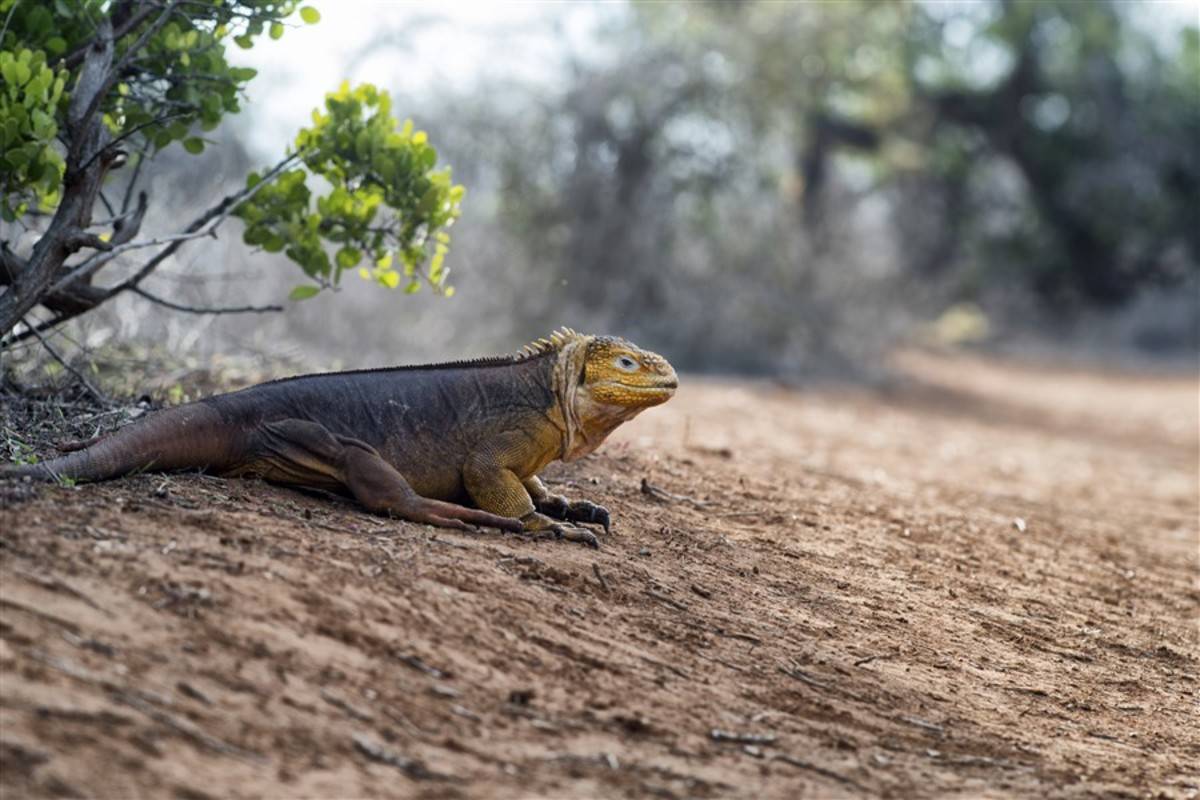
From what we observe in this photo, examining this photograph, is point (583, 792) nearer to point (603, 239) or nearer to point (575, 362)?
point (575, 362)

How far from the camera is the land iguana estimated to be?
529cm

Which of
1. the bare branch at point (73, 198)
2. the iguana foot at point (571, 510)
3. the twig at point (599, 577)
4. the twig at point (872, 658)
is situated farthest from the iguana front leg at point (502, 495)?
the bare branch at point (73, 198)

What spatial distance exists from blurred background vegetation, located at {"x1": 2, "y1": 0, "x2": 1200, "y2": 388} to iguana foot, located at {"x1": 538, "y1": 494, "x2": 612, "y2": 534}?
3.45m

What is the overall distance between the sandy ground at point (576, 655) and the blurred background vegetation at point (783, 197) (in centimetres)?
404

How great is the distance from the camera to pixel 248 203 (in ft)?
23.2

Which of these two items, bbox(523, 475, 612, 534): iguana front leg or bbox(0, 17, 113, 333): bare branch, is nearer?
bbox(523, 475, 612, 534): iguana front leg

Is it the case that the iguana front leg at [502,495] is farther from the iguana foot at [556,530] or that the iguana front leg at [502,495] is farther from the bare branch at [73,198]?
the bare branch at [73,198]

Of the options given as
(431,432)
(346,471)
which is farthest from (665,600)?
(346,471)

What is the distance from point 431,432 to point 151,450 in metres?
1.11

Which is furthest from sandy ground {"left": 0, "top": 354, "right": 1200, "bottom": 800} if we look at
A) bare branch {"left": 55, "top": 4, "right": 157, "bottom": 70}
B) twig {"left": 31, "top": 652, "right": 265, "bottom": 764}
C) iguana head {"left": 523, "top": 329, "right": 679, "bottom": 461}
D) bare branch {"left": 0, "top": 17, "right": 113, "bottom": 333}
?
bare branch {"left": 55, "top": 4, "right": 157, "bottom": 70}

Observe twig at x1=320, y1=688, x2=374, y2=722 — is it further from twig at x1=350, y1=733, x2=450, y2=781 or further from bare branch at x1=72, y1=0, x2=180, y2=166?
bare branch at x1=72, y1=0, x2=180, y2=166

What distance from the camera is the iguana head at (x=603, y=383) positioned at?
570cm

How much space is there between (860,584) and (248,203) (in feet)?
12.1

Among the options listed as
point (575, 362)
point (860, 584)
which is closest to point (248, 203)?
point (575, 362)
